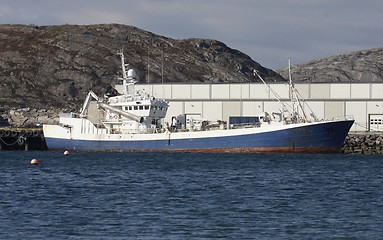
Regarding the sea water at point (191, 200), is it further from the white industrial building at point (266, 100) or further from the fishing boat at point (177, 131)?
the white industrial building at point (266, 100)

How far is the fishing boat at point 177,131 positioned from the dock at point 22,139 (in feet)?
14.4

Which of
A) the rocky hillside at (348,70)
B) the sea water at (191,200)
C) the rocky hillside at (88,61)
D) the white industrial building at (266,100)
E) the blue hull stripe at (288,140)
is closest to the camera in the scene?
the sea water at (191,200)

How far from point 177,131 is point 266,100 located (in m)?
11.4

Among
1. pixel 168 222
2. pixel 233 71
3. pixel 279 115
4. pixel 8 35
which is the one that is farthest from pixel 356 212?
pixel 8 35

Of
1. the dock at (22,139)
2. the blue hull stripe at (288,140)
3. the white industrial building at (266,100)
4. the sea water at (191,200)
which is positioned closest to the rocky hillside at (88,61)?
the white industrial building at (266,100)

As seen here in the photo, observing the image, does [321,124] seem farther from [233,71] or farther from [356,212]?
[233,71]

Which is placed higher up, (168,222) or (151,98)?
(151,98)

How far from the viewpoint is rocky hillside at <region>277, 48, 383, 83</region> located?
180500 millimetres

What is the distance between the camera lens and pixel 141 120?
8888cm

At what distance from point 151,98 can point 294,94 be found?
45.9 ft

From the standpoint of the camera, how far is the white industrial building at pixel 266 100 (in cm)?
9269

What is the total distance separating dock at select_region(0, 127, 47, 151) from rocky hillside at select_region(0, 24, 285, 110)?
25.2 m

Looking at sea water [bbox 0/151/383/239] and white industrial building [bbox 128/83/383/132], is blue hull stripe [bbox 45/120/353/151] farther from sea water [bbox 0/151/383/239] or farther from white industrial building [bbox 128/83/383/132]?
sea water [bbox 0/151/383/239]

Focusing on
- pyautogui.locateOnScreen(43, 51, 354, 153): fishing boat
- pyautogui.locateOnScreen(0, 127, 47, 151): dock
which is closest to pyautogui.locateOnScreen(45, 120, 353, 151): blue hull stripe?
pyautogui.locateOnScreen(43, 51, 354, 153): fishing boat
